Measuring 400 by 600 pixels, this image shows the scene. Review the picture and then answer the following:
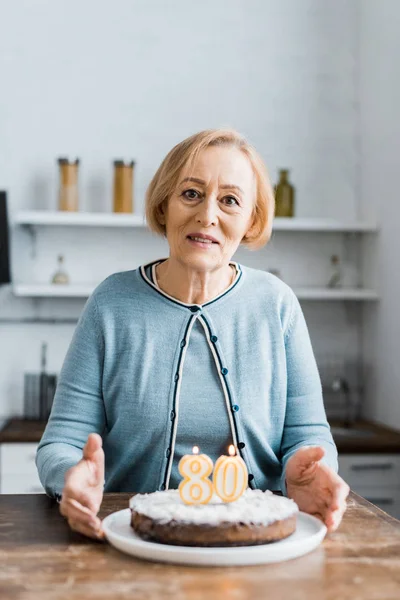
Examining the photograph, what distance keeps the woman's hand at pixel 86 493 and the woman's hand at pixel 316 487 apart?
1.13 ft

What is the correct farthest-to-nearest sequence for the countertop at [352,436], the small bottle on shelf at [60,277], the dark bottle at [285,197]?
the dark bottle at [285,197] < the small bottle on shelf at [60,277] < the countertop at [352,436]

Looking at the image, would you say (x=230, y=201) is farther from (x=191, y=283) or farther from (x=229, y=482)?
(x=229, y=482)

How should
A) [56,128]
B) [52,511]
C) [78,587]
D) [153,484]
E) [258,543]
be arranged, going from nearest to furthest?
[78,587]
[258,543]
[52,511]
[153,484]
[56,128]

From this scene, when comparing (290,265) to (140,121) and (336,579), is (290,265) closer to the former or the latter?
(140,121)

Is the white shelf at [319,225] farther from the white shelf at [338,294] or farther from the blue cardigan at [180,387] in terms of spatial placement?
the blue cardigan at [180,387]

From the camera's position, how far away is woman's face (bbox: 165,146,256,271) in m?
1.68

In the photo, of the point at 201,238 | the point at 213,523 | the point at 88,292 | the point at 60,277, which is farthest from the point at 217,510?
the point at 60,277

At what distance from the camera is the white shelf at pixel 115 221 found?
3.65 m

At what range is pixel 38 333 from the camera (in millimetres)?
3920

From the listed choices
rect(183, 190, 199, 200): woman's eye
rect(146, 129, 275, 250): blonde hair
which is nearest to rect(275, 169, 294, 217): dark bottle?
rect(146, 129, 275, 250): blonde hair

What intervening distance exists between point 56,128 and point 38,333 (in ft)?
3.17

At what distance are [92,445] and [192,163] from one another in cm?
67

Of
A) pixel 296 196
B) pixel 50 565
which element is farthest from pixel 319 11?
pixel 50 565

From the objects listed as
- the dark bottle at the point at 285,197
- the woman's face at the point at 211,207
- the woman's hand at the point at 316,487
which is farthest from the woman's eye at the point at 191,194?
the dark bottle at the point at 285,197
